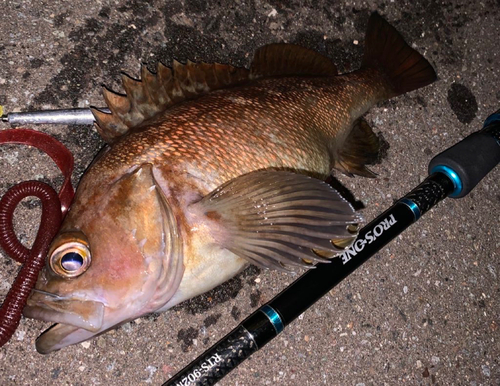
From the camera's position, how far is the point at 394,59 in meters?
2.07

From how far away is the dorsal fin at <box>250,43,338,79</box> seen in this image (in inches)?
69.9

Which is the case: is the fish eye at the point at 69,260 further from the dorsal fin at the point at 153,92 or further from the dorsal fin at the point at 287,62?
the dorsal fin at the point at 287,62

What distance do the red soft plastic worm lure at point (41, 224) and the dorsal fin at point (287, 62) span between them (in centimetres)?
82

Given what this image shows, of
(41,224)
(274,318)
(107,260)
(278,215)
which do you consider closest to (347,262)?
(274,318)

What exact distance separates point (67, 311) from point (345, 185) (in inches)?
51.3

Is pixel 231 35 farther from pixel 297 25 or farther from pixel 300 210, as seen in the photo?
pixel 300 210

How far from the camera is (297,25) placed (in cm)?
211

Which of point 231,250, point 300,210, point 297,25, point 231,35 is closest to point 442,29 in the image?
point 297,25

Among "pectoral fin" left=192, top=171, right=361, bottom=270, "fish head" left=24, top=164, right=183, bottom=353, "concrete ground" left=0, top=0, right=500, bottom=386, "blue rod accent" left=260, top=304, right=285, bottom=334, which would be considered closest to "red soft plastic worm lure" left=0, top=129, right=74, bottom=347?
"concrete ground" left=0, top=0, right=500, bottom=386

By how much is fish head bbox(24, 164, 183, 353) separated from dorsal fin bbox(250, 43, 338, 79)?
780 mm

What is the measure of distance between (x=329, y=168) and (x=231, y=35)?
31.8 inches

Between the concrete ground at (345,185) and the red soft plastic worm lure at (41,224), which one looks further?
the concrete ground at (345,185)

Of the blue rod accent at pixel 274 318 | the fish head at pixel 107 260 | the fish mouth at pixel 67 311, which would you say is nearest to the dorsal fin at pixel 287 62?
the fish head at pixel 107 260

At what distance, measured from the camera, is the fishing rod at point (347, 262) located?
4.54 feet
